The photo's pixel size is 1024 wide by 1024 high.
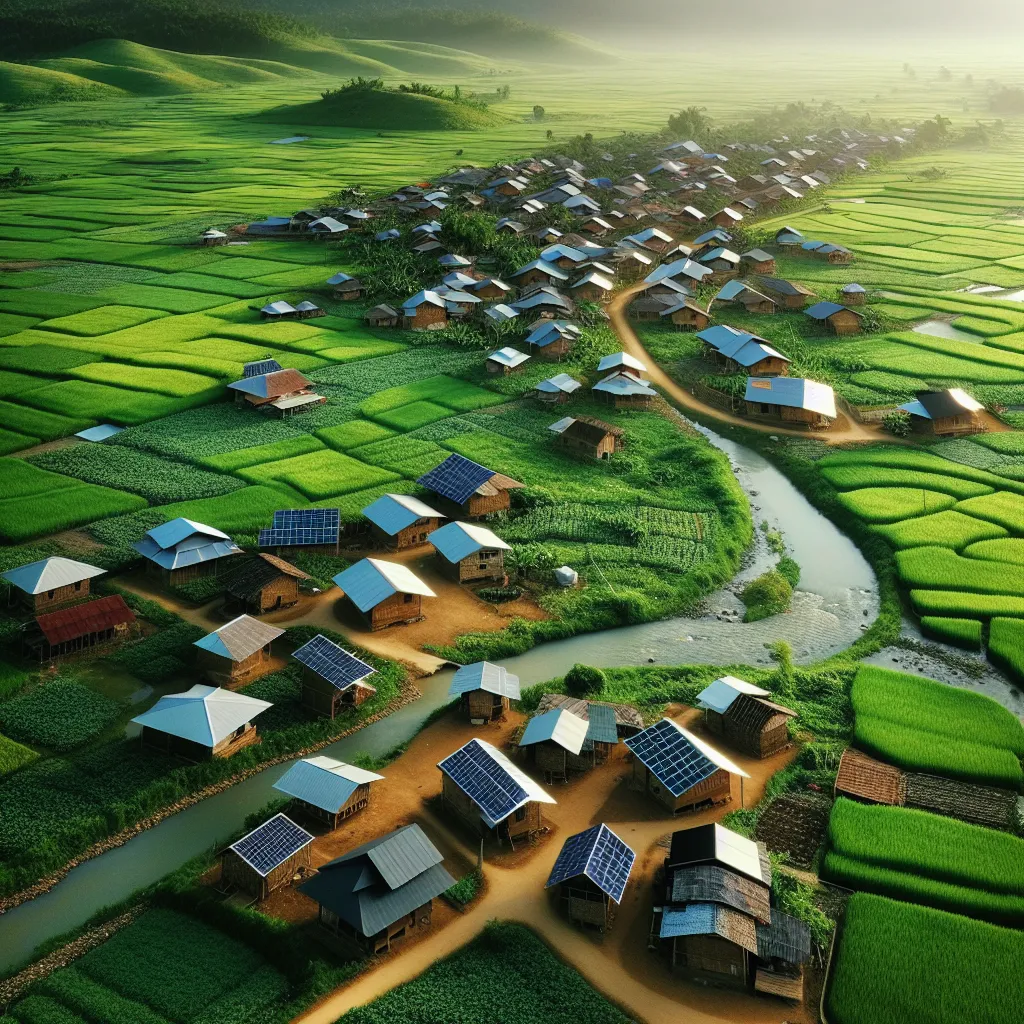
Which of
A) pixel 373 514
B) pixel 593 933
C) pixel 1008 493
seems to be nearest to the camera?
pixel 593 933

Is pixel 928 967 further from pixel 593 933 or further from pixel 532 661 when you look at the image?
pixel 532 661

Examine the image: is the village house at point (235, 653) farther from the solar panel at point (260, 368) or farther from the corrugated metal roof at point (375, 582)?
the solar panel at point (260, 368)

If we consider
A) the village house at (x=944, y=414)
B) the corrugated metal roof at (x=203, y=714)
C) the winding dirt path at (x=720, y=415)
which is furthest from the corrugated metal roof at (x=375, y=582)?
the village house at (x=944, y=414)

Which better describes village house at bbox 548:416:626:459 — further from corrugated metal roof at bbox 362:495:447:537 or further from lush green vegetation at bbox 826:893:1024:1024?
lush green vegetation at bbox 826:893:1024:1024

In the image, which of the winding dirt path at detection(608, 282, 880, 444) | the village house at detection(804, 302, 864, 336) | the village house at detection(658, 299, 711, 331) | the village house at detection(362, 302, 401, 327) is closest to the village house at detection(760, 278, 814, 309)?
the village house at detection(804, 302, 864, 336)

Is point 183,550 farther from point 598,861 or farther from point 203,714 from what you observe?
point 598,861

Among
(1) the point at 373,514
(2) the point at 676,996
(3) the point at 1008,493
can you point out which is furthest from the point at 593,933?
(3) the point at 1008,493
